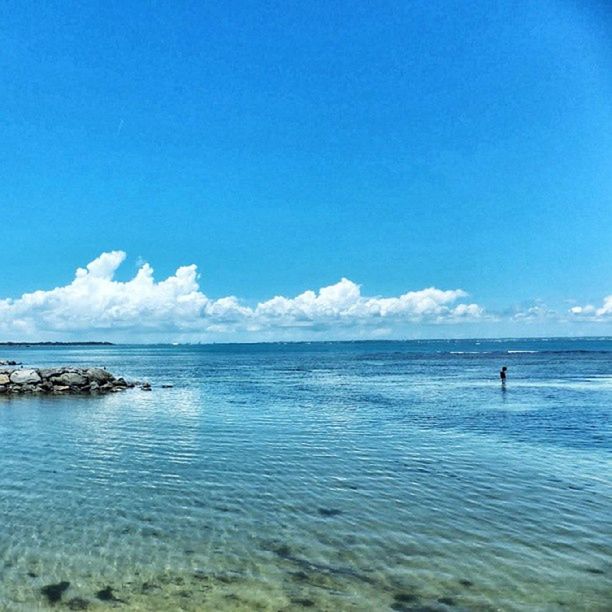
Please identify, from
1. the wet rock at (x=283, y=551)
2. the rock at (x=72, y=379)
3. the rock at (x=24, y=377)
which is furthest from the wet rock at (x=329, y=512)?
the rock at (x=24, y=377)

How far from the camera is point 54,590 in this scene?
957 centimetres

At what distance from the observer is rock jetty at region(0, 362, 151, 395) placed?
4841cm

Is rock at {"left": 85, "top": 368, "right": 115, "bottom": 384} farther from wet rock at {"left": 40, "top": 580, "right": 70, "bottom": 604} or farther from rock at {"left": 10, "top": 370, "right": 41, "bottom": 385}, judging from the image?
wet rock at {"left": 40, "top": 580, "right": 70, "bottom": 604}

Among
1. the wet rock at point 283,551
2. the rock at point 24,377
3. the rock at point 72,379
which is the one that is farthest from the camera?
the rock at point 72,379

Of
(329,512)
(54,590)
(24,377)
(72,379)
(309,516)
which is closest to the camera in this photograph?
(54,590)

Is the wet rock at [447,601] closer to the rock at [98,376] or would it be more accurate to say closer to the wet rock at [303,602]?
the wet rock at [303,602]

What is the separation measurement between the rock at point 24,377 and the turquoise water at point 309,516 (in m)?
23.2

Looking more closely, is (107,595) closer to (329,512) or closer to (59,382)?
(329,512)

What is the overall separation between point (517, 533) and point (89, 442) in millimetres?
19214

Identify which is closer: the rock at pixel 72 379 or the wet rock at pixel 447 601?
the wet rock at pixel 447 601

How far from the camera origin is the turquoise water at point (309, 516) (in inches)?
376

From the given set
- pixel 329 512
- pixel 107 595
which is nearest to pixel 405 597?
pixel 329 512

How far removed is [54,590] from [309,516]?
6.11 m

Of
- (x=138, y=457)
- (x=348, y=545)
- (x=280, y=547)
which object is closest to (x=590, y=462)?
(x=348, y=545)
